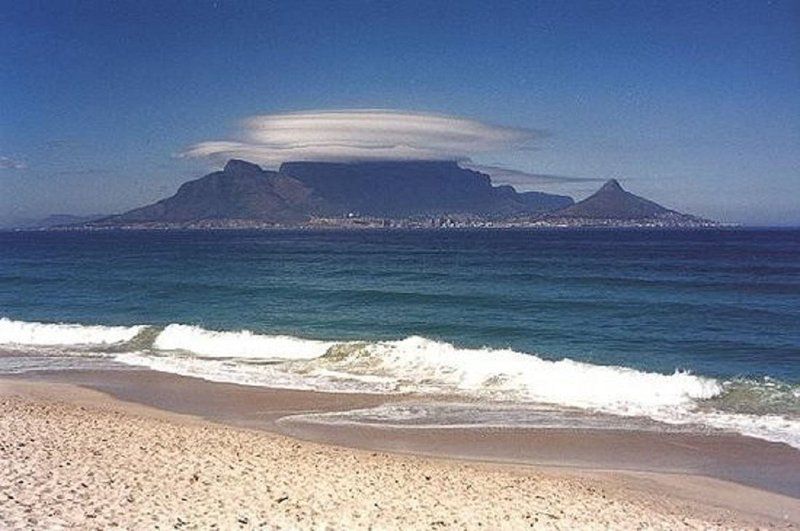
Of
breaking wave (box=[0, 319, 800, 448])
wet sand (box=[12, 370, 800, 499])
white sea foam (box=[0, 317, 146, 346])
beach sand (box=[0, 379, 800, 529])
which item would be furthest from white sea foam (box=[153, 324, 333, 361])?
beach sand (box=[0, 379, 800, 529])

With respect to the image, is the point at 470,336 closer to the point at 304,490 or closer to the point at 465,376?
the point at 465,376

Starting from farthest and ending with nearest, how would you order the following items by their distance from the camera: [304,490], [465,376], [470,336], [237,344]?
[470,336]
[237,344]
[465,376]
[304,490]

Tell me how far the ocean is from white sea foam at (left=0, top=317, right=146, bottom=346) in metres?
0.07

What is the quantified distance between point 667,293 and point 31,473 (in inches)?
1295

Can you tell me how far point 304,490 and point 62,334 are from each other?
72.6 feet

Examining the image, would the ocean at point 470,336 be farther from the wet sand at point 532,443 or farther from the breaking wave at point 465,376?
the wet sand at point 532,443

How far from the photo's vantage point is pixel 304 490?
34.8 feet

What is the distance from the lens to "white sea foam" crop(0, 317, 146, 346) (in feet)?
93.4

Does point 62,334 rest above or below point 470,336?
below

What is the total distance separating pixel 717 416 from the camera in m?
16.2

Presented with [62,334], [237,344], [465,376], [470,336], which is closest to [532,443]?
[465,376]

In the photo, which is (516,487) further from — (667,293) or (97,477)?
(667,293)

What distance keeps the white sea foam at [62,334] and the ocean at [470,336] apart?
0.07m

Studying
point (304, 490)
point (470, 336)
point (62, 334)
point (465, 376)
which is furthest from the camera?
point (62, 334)
